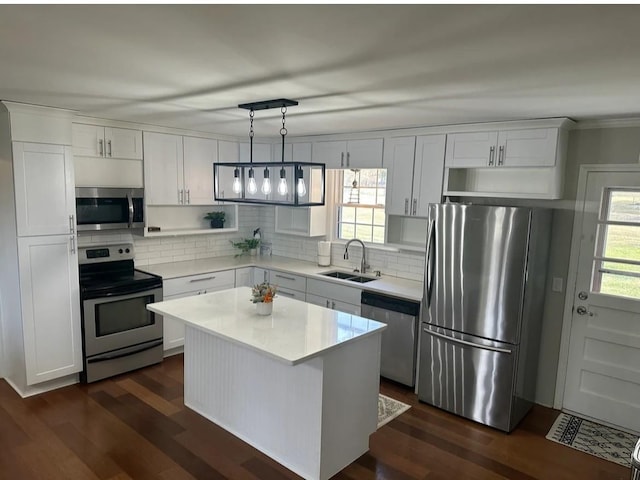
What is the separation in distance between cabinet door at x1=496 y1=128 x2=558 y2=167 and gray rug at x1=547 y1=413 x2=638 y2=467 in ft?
6.75

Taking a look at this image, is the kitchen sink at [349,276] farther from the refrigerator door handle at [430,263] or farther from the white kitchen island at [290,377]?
the white kitchen island at [290,377]

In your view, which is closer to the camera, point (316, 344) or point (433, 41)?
point (433, 41)

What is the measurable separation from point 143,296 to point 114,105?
1.78 m

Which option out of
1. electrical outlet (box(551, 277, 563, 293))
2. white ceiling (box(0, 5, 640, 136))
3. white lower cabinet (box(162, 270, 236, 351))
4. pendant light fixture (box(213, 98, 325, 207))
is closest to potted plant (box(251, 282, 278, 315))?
pendant light fixture (box(213, 98, 325, 207))

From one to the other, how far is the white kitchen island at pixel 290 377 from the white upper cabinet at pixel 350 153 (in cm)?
177

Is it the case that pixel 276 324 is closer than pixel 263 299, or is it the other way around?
pixel 276 324

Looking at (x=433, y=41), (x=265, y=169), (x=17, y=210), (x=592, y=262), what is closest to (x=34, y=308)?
(x=17, y=210)

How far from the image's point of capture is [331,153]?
15.6ft

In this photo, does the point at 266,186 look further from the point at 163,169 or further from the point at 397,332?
the point at 163,169

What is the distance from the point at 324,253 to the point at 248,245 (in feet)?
3.66

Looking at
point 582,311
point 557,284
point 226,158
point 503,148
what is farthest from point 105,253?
point 582,311

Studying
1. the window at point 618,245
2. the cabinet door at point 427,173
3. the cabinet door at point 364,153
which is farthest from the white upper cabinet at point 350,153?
the window at point 618,245

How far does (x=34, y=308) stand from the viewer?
3613 millimetres

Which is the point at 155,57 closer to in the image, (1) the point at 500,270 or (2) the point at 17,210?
(2) the point at 17,210
